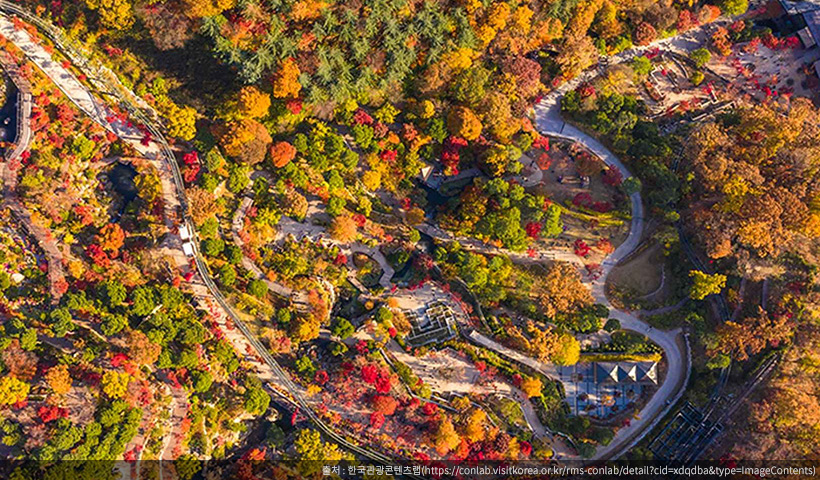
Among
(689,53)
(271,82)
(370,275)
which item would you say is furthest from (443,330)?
(689,53)

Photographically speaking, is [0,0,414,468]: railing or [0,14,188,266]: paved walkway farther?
[0,14,188,266]: paved walkway

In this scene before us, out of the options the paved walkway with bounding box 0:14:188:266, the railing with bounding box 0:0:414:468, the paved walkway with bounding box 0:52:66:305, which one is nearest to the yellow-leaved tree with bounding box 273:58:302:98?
the railing with bounding box 0:0:414:468

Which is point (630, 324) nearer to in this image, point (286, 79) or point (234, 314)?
point (234, 314)

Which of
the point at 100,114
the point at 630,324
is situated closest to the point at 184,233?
the point at 100,114

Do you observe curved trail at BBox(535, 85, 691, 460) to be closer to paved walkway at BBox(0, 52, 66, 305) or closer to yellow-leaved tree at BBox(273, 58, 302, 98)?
yellow-leaved tree at BBox(273, 58, 302, 98)

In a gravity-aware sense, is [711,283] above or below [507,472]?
above

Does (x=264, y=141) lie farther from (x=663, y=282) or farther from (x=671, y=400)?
(x=671, y=400)

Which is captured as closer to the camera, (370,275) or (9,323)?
(9,323)

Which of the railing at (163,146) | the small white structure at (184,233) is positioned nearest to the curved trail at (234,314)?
the railing at (163,146)

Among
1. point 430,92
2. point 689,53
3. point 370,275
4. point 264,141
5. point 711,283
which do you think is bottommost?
point 370,275
